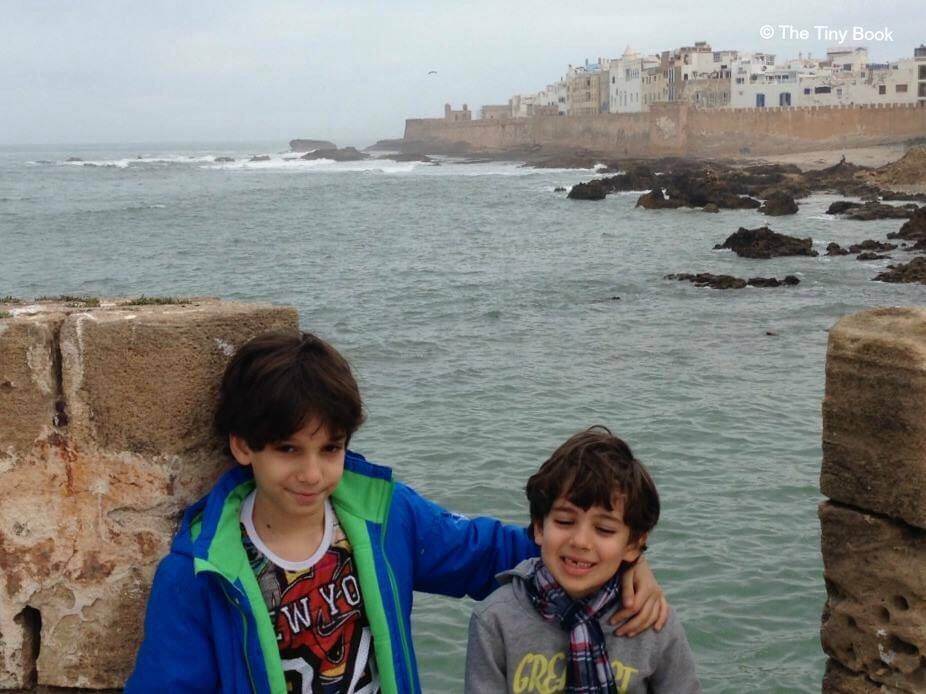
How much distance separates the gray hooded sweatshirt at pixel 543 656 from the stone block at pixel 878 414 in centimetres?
72

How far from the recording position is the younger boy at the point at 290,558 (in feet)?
6.86

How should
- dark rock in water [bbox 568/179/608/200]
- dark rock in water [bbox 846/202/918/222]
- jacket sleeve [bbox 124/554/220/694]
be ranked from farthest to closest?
dark rock in water [bbox 568/179/608/200]
dark rock in water [bbox 846/202/918/222]
jacket sleeve [bbox 124/554/220/694]

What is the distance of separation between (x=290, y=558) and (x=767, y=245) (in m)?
21.6

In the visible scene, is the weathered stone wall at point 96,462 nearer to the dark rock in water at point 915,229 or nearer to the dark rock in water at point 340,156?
the dark rock in water at point 915,229

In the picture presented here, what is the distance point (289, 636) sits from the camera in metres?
2.16

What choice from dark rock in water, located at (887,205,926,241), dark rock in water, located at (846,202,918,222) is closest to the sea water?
dark rock in water, located at (846,202,918,222)

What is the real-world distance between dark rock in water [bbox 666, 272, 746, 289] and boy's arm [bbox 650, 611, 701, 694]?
1642 cm

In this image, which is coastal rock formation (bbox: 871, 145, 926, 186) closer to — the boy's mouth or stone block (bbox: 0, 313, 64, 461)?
the boy's mouth

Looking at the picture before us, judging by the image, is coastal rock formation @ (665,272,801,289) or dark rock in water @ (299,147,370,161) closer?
coastal rock formation @ (665,272,801,289)

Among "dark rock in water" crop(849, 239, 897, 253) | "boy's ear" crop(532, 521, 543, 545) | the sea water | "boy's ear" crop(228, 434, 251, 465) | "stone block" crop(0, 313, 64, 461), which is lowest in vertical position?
the sea water

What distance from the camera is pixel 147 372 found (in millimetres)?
2395

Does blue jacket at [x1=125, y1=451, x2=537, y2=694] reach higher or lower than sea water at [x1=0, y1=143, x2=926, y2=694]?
higher

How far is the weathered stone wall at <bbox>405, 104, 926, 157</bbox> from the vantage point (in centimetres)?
5916

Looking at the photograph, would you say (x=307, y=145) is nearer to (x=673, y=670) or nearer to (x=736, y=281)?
(x=736, y=281)
